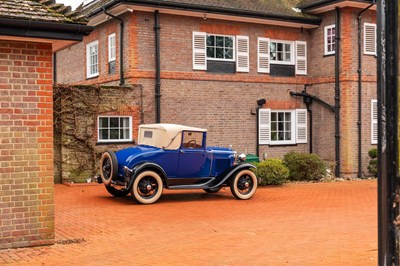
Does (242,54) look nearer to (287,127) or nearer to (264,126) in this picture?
(264,126)

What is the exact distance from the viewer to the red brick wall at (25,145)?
767cm

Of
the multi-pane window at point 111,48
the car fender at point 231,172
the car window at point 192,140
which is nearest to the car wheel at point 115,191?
the car window at point 192,140

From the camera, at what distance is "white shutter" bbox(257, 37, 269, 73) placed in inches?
816

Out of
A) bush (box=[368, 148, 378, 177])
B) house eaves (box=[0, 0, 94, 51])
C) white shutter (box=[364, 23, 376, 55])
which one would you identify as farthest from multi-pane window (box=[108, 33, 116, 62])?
house eaves (box=[0, 0, 94, 51])

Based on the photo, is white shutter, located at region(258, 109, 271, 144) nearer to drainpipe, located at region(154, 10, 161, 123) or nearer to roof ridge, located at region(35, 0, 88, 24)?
drainpipe, located at region(154, 10, 161, 123)

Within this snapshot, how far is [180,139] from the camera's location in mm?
13547

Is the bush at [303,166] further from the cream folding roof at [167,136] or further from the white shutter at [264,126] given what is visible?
the cream folding roof at [167,136]

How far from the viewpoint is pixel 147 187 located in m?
12.8

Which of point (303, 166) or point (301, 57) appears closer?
point (303, 166)

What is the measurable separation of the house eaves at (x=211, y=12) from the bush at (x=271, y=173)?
5.77 meters

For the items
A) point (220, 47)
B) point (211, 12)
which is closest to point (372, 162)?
point (220, 47)

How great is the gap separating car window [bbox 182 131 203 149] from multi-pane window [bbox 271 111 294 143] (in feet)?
25.3

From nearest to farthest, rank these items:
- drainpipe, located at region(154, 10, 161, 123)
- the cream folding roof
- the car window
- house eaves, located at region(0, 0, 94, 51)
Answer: house eaves, located at region(0, 0, 94, 51) < the cream folding roof < the car window < drainpipe, located at region(154, 10, 161, 123)

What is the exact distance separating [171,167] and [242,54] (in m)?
8.24
